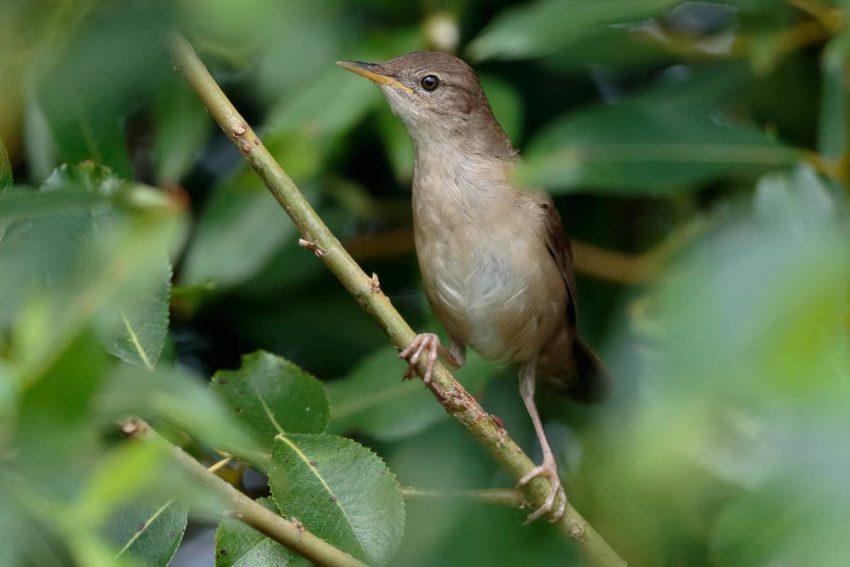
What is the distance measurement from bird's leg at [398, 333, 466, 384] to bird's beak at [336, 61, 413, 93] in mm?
785

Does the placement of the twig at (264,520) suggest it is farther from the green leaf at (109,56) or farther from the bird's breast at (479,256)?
the bird's breast at (479,256)

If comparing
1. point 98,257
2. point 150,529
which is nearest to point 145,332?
point 150,529

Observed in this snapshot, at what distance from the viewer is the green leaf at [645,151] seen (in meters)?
2.08

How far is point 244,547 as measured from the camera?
2.20 metres

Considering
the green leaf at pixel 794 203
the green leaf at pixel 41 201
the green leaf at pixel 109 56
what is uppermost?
the green leaf at pixel 109 56

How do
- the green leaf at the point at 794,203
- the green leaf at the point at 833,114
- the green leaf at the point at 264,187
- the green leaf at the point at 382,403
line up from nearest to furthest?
1. the green leaf at the point at 794,203
2. the green leaf at the point at 833,114
3. the green leaf at the point at 382,403
4. the green leaf at the point at 264,187

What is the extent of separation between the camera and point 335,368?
3.93 m

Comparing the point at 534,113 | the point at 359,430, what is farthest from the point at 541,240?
the point at 359,430

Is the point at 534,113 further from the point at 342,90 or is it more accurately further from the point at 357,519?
the point at 357,519

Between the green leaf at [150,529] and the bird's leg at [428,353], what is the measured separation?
54 cm

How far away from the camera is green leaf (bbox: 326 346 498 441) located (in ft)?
10.0

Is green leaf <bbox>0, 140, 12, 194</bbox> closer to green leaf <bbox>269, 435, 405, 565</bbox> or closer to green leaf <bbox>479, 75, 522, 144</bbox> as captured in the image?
green leaf <bbox>269, 435, 405, 565</bbox>

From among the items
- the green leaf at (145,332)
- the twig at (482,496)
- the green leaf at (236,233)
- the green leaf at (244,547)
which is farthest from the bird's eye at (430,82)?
the green leaf at (244,547)

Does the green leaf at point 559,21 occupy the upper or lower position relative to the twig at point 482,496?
upper
